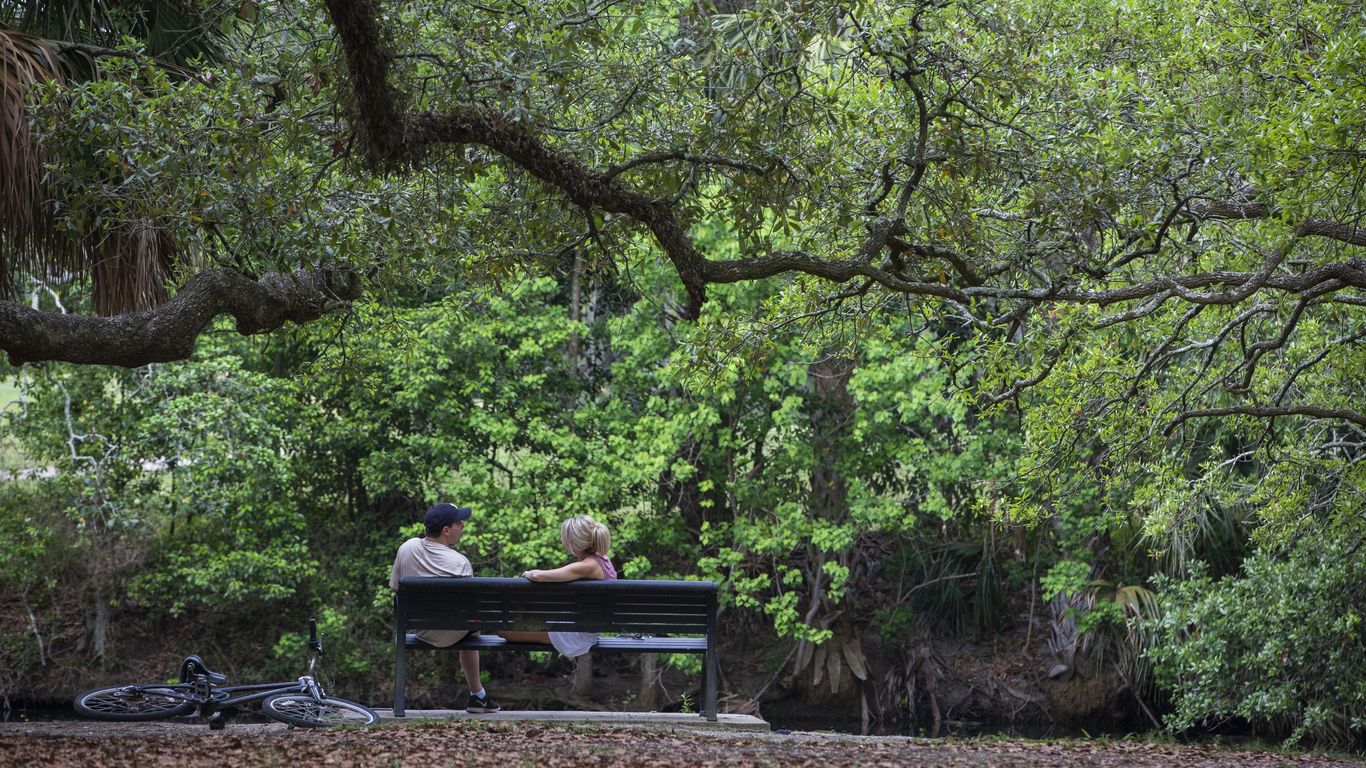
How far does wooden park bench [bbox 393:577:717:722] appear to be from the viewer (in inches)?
328

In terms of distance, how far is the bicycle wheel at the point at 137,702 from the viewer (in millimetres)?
8164

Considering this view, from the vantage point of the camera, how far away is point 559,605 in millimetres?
8406

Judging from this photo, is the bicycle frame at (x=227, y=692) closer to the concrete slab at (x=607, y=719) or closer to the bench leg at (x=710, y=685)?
the concrete slab at (x=607, y=719)

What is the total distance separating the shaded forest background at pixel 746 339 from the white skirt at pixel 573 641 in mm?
1813

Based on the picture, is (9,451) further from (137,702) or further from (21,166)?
(21,166)

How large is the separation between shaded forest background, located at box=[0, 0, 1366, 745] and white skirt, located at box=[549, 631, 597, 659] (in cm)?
181

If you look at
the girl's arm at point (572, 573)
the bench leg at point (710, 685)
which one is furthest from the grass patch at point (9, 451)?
the bench leg at point (710, 685)

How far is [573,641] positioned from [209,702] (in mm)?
2178

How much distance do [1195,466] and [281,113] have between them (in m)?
12.1

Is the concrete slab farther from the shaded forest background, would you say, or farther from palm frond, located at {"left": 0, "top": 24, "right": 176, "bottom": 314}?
palm frond, located at {"left": 0, "top": 24, "right": 176, "bottom": 314}

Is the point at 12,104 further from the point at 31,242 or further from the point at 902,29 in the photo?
the point at 902,29

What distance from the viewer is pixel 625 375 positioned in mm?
18453

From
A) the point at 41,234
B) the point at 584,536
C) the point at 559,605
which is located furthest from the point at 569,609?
the point at 41,234

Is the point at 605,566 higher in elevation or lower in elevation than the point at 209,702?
higher
